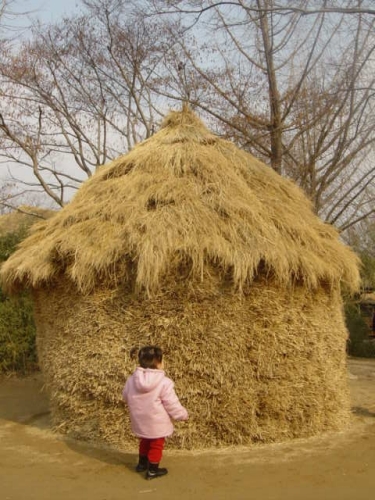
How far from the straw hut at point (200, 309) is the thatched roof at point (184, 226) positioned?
0.06 feet

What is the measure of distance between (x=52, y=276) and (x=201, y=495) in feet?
9.91

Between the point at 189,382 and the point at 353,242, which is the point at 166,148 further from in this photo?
the point at 353,242

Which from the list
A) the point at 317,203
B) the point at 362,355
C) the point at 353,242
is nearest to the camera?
the point at 317,203

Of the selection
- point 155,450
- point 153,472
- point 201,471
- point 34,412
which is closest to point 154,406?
point 155,450

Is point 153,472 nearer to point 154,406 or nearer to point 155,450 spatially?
point 155,450

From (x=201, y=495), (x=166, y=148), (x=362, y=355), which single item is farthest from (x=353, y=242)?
(x=201, y=495)

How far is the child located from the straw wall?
85 centimetres

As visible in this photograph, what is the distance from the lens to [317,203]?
11398 millimetres

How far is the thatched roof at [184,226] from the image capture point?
19.8ft

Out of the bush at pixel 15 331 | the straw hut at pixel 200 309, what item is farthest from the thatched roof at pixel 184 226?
the bush at pixel 15 331

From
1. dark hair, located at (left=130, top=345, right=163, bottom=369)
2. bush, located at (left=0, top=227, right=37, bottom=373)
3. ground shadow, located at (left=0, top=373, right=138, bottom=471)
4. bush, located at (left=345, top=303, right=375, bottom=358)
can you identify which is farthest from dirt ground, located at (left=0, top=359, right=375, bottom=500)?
bush, located at (left=345, top=303, right=375, bottom=358)

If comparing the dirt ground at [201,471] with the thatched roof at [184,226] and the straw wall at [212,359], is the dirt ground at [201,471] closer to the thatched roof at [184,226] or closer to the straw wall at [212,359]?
the straw wall at [212,359]

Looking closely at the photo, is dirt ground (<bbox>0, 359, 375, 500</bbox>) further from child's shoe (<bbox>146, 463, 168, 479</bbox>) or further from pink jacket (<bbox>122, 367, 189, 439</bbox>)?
pink jacket (<bbox>122, 367, 189, 439</bbox>)

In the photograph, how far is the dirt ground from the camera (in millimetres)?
4840
